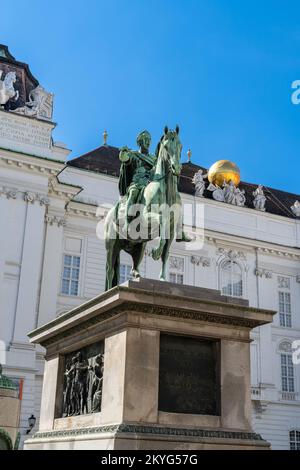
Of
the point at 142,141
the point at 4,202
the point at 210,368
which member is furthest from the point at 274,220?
the point at 210,368

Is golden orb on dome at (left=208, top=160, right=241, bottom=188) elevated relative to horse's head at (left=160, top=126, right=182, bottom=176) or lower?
elevated

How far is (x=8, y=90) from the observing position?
30.9 metres

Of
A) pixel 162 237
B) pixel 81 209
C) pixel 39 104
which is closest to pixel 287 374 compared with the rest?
pixel 81 209

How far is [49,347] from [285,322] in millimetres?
28090

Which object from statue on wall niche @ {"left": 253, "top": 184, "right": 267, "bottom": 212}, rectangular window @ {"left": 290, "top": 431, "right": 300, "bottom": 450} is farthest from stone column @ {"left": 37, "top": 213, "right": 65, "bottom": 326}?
rectangular window @ {"left": 290, "top": 431, "right": 300, "bottom": 450}

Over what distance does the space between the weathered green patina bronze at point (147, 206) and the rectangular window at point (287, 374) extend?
26692 millimetres

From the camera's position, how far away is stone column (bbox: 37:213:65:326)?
→ 96.3ft

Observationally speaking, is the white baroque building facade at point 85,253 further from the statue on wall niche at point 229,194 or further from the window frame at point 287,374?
the statue on wall niche at point 229,194

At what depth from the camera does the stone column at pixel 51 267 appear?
29.4 metres

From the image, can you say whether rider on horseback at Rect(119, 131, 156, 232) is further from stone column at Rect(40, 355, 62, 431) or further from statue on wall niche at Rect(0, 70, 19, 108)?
statue on wall niche at Rect(0, 70, 19, 108)

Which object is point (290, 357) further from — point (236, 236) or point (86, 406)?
point (86, 406)

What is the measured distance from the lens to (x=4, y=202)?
95.5 feet

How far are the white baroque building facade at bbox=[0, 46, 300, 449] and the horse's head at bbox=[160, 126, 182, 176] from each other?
1852 cm

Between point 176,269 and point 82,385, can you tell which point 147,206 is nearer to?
point 82,385
